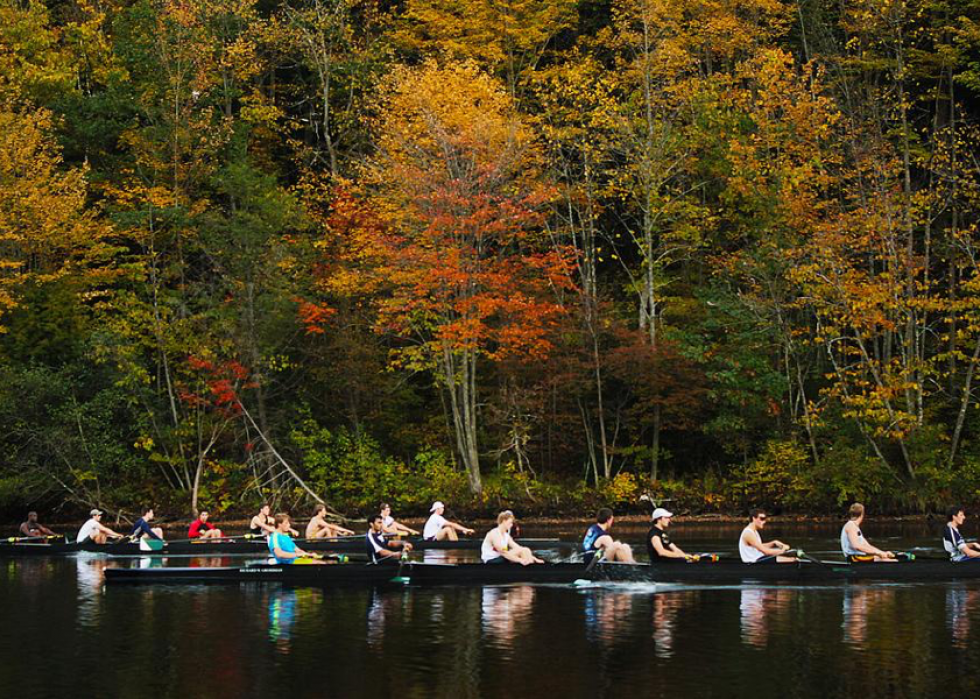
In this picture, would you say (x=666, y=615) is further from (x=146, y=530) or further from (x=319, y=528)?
(x=146, y=530)

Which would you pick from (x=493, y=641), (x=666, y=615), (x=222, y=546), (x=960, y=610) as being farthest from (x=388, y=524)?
(x=960, y=610)

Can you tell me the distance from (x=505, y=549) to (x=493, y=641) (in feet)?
24.2

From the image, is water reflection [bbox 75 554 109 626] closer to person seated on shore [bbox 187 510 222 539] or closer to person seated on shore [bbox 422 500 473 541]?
person seated on shore [bbox 187 510 222 539]

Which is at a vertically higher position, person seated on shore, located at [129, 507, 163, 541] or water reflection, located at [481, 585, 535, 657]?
person seated on shore, located at [129, 507, 163, 541]

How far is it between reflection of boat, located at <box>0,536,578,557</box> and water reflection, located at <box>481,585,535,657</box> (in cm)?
772

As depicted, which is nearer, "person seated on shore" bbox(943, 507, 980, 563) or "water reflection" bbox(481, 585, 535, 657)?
"water reflection" bbox(481, 585, 535, 657)

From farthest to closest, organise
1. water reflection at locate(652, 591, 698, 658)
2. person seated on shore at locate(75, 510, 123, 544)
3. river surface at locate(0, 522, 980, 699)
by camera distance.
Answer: person seated on shore at locate(75, 510, 123, 544) < water reflection at locate(652, 591, 698, 658) < river surface at locate(0, 522, 980, 699)

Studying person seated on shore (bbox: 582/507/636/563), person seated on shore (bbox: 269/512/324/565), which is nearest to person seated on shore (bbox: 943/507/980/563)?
person seated on shore (bbox: 582/507/636/563)

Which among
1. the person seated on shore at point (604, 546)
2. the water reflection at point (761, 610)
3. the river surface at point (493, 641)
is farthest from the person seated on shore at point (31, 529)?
the water reflection at point (761, 610)

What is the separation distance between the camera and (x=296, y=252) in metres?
47.2

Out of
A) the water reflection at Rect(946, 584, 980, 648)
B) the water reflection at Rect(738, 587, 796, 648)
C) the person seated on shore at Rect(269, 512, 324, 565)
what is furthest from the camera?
the person seated on shore at Rect(269, 512, 324, 565)

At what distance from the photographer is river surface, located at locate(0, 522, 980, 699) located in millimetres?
15289

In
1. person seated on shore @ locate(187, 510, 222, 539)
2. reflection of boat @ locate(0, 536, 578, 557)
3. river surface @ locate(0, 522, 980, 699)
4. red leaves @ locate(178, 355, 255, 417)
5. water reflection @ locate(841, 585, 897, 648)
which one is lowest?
river surface @ locate(0, 522, 980, 699)

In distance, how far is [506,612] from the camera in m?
21.8
